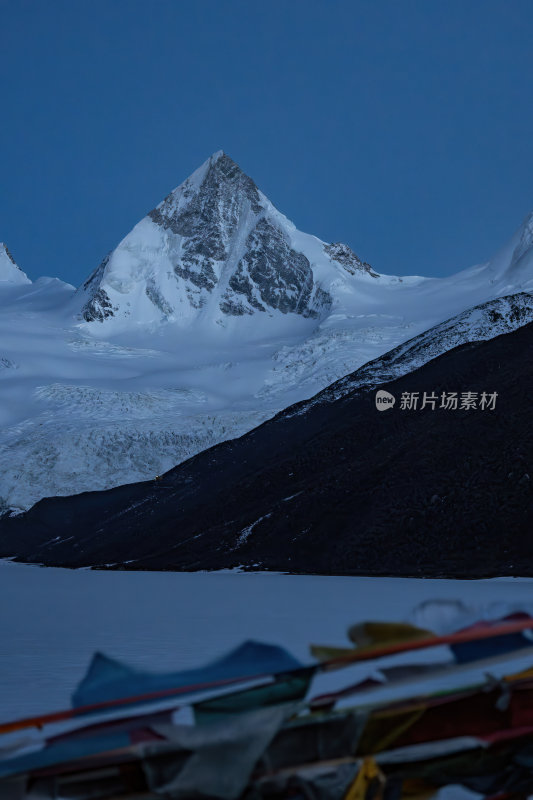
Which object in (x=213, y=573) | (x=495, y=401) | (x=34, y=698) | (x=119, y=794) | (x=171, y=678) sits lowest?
(x=213, y=573)

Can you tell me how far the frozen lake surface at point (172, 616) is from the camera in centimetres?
994

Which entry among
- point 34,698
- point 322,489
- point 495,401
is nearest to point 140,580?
point 322,489

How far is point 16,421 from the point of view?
96250 mm

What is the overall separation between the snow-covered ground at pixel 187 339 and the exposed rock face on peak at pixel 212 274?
327 millimetres

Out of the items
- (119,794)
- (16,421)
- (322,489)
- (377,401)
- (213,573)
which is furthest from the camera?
(16,421)

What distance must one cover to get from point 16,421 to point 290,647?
8985 cm

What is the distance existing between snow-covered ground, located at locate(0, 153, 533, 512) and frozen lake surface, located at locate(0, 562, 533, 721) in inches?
1860

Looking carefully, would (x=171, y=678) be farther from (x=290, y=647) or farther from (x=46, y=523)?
(x=46, y=523)
